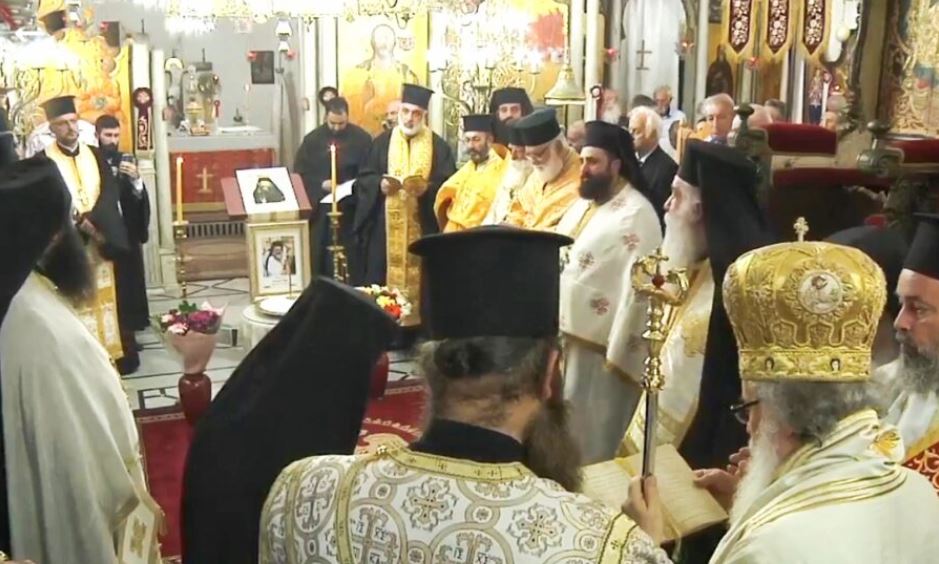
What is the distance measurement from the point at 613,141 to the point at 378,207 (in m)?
4.05

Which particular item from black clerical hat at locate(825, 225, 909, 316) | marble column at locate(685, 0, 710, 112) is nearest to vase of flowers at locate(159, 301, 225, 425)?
black clerical hat at locate(825, 225, 909, 316)

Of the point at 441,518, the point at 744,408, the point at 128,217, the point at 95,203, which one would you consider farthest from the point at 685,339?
the point at 128,217

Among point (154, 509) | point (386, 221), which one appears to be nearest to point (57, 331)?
point (154, 509)

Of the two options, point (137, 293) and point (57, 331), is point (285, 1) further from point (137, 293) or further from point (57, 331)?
point (57, 331)

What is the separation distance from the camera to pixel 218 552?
7.63ft

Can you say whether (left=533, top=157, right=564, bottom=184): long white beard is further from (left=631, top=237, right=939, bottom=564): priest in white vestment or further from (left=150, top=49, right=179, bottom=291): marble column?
(left=150, top=49, right=179, bottom=291): marble column

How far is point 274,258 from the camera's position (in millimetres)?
7797

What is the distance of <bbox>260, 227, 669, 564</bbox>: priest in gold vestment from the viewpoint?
1.55 m

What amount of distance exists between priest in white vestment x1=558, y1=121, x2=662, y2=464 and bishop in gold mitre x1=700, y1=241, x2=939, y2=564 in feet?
8.36

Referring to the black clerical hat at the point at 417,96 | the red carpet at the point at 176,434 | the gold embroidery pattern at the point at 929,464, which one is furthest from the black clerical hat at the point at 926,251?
the black clerical hat at the point at 417,96

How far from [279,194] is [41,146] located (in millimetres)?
1942

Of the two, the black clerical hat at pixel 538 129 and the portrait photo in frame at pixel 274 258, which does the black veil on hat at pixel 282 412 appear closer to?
the black clerical hat at pixel 538 129

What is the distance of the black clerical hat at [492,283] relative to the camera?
1661mm

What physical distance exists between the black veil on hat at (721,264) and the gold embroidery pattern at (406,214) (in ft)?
15.4
